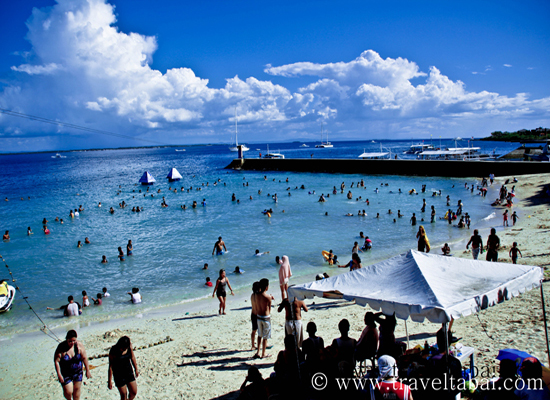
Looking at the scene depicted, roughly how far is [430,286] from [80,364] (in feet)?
19.1

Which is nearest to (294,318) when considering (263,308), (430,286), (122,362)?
(263,308)

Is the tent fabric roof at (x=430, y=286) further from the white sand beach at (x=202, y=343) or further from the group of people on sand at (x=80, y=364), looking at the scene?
the group of people on sand at (x=80, y=364)

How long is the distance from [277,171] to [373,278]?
65391 mm

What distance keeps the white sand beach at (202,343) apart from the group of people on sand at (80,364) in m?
1.25

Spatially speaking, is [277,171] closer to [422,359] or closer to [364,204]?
[364,204]

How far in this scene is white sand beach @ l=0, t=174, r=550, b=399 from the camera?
6957 millimetres

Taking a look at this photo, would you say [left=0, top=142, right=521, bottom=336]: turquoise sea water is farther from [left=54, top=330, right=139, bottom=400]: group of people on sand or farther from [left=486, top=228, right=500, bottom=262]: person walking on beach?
[left=54, top=330, right=139, bottom=400]: group of people on sand

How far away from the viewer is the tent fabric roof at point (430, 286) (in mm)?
5027

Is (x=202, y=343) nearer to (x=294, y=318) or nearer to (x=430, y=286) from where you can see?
(x=294, y=318)

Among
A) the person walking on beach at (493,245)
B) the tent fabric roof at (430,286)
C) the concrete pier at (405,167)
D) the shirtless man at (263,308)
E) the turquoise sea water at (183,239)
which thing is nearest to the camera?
the tent fabric roof at (430,286)

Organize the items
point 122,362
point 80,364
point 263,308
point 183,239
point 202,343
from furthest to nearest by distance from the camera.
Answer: point 183,239 → point 202,343 → point 263,308 → point 80,364 → point 122,362

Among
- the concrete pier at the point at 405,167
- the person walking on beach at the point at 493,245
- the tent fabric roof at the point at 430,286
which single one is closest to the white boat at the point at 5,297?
the tent fabric roof at the point at 430,286

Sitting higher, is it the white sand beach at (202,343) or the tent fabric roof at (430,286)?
the tent fabric roof at (430,286)

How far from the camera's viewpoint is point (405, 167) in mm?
55219
